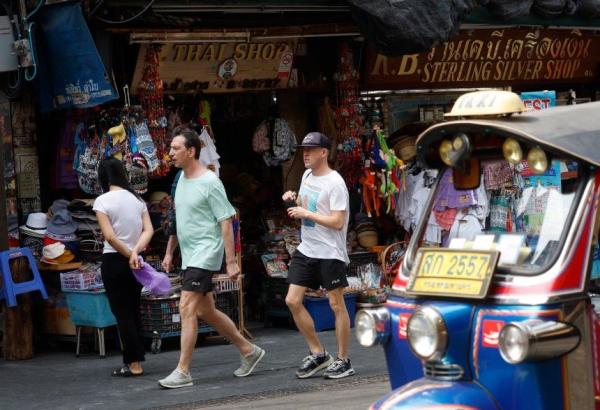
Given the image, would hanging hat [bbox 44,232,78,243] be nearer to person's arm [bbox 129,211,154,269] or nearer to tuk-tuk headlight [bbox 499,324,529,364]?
person's arm [bbox 129,211,154,269]

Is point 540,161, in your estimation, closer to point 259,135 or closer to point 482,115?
point 482,115

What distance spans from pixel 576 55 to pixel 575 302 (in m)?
11.6

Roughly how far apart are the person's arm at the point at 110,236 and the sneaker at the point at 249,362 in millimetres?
1288

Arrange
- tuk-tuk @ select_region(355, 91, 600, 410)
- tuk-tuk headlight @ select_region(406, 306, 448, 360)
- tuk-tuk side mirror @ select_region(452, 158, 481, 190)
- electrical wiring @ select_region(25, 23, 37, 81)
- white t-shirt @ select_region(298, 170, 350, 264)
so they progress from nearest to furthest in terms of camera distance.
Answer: tuk-tuk @ select_region(355, 91, 600, 410), tuk-tuk headlight @ select_region(406, 306, 448, 360), tuk-tuk side mirror @ select_region(452, 158, 481, 190), white t-shirt @ select_region(298, 170, 350, 264), electrical wiring @ select_region(25, 23, 37, 81)

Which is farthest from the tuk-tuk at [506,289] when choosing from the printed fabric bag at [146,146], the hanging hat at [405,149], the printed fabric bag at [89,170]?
the hanging hat at [405,149]

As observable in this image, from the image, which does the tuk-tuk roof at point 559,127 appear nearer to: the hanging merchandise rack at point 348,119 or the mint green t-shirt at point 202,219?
the mint green t-shirt at point 202,219

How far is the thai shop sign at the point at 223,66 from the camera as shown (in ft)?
39.5

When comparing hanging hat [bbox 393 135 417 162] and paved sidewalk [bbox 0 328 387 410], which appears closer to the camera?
paved sidewalk [bbox 0 328 387 410]

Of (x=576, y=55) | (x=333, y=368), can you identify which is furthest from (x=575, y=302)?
(x=576, y=55)

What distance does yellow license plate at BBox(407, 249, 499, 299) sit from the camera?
5.52 meters

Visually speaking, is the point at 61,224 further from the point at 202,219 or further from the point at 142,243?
the point at 202,219

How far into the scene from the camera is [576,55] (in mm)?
16500

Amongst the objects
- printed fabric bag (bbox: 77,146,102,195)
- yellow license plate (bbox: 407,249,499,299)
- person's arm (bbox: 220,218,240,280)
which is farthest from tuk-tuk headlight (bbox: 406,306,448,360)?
printed fabric bag (bbox: 77,146,102,195)

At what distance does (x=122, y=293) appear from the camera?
1023 cm
